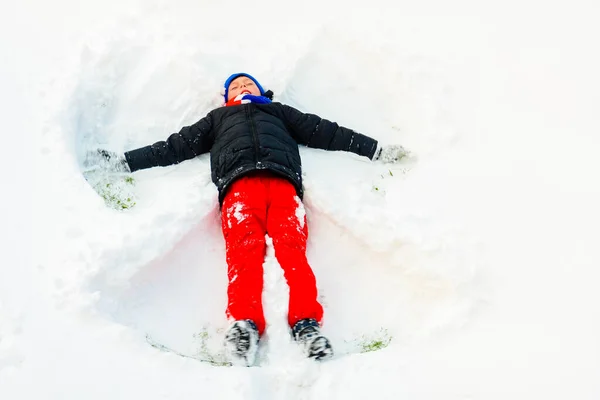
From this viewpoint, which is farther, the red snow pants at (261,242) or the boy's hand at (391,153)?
the boy's hand at (391,153)

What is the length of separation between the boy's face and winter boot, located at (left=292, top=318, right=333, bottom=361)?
6.99ft

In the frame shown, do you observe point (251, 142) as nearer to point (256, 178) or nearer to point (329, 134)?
point (256, 178)

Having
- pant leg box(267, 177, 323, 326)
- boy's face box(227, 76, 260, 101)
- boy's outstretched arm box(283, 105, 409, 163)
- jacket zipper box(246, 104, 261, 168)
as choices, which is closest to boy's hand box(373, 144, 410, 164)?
boy's outstretched arm box(283, 105, 409, 163)

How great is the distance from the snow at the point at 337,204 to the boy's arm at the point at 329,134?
0.38 ft

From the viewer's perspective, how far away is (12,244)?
3.33 meters

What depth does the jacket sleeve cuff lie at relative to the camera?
4.17 meters

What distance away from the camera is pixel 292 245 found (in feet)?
11.9

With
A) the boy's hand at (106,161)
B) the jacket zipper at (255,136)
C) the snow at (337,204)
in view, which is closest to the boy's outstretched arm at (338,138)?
the snow at (337,204)

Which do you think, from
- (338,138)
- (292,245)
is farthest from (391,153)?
(292,245)

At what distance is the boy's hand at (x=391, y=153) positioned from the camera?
174 inches

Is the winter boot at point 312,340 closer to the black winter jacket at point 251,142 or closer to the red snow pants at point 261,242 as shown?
the red snow pants at point 261,242

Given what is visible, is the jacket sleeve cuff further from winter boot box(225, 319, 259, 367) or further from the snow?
winter boot box(225, 319, 259, 367)

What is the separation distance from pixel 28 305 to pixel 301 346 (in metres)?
1.53

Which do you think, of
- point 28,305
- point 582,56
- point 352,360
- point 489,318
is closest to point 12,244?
point 28,305
